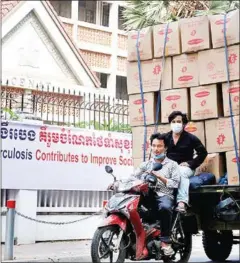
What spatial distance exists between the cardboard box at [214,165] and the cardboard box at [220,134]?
0.08m

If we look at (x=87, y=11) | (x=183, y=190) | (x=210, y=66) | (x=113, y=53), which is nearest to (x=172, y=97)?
(x=210, y=66)

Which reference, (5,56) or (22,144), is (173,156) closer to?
(22,144)

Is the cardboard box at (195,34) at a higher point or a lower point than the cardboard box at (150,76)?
higher

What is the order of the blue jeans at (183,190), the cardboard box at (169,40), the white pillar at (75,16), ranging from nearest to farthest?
the blue jeans at (183,190) < the cardboard box at (169,40) < the white pillar at (75,16)

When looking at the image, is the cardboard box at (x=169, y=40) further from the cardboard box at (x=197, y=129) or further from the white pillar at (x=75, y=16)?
the white pillar at (x=75, y=16)

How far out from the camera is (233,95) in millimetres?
7652

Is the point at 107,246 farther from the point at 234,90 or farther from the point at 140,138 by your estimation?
the point at 234,90

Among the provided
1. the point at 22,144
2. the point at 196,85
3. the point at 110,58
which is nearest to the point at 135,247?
the point at 196,85

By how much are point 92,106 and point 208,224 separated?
16.4 ft

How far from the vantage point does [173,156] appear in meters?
7.91

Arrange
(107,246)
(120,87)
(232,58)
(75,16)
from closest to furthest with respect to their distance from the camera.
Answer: (107,246)
(232,58)
(75,16)
(120,87)

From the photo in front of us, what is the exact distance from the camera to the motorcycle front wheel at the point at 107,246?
21.8 feet

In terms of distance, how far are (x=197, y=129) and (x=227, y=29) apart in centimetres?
133

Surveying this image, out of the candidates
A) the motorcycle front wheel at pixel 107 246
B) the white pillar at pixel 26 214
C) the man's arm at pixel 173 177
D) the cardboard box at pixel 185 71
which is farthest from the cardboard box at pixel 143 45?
the white pillar at pixel 26 214
